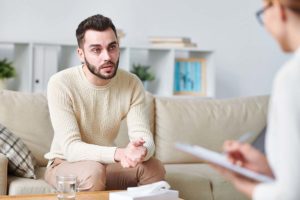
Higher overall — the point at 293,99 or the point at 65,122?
the point at 293,99

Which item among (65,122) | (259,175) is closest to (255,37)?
(65,122)

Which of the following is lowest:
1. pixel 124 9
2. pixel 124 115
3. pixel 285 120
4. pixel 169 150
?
pixel 169 150

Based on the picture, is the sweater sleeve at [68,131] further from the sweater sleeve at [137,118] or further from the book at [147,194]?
the book at [147,194]

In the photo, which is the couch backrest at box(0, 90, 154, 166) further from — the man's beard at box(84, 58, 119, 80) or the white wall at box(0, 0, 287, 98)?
the white wall at box(0, 0, 287, 98)

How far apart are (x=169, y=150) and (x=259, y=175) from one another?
8.32ft

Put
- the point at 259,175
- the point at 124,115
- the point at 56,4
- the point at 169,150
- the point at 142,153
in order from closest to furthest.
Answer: the point at 259,175 → the point at 142,153 → the point at 124,115 → the point at 169,150 → the point at 56,4

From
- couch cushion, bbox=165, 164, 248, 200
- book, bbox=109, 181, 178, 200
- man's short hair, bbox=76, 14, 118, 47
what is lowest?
couch cushion, bbox=165, 164, 248, 200

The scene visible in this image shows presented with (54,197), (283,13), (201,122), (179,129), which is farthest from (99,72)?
(283,13)

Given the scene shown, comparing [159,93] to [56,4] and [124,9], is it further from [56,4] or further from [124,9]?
[56,4]

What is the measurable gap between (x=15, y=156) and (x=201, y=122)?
3.96 feet

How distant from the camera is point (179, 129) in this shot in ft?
12.6

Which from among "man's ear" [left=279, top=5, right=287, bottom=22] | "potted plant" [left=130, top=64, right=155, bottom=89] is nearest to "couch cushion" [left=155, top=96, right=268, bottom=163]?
"potted plant" [left=130, top=64, right=155, bottom=89]

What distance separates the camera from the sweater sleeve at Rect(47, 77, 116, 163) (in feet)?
9.57

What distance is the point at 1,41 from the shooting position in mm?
4086
